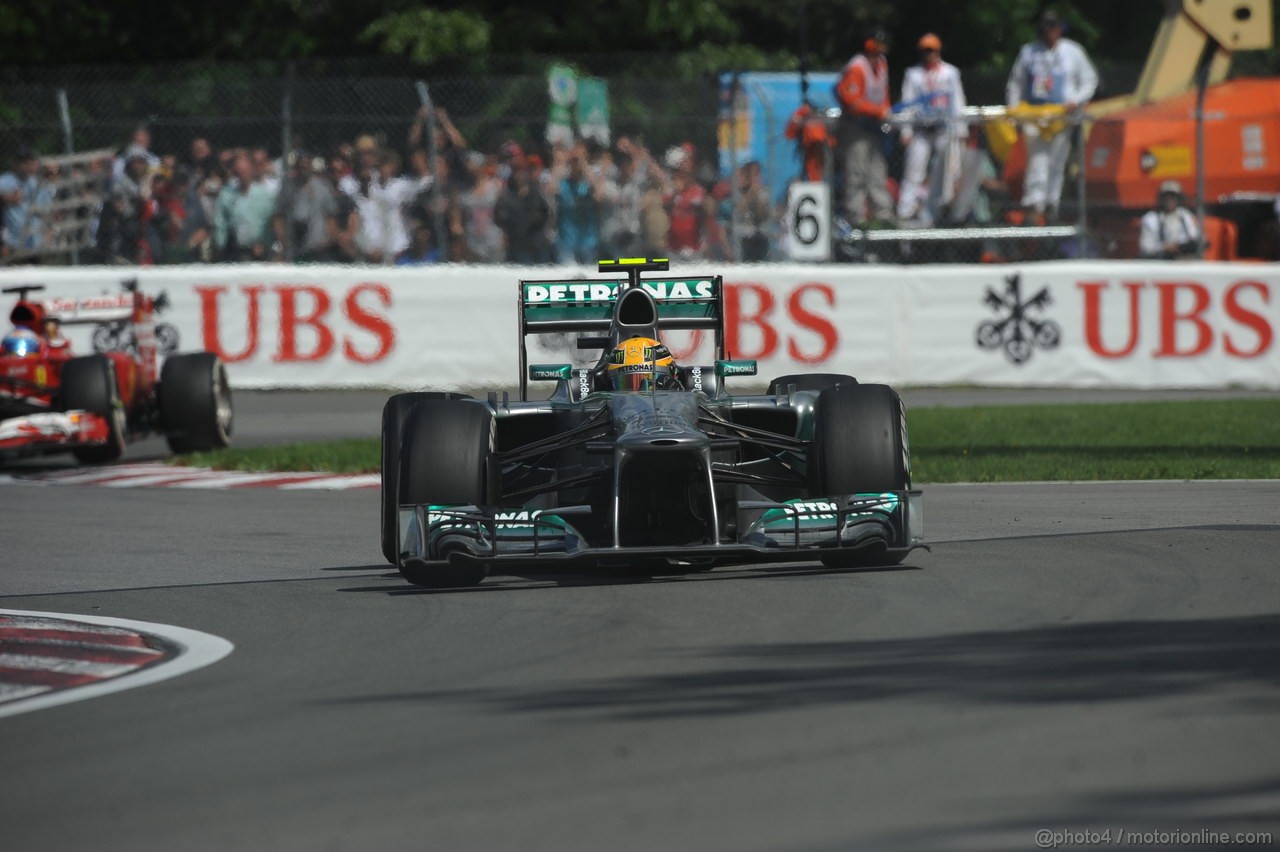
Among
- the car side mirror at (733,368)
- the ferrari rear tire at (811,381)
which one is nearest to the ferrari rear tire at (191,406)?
the ferrari rear tire at (811,381)

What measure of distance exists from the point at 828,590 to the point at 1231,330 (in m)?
11.9

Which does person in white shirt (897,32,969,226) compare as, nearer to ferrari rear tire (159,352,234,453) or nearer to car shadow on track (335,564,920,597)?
ferrari rear tire (159,352,234,453)

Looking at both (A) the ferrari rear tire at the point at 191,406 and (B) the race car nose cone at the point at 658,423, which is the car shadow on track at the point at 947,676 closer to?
(B) the race car nose cone at the point at 658,423

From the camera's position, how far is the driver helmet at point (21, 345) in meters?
15.0

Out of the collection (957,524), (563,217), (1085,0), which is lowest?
(957,524)

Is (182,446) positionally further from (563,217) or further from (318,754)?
(318,754)

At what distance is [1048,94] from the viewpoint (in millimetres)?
20141

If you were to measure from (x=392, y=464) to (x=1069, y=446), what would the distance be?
6.59 meters

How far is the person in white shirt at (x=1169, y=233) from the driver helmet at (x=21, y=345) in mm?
10391

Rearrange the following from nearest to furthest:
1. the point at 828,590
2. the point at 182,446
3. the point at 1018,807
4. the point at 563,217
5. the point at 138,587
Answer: the point at 1018,807 → the point at 828,590 → the point at 138,587 → the point at 182,446 → the point at 563,217

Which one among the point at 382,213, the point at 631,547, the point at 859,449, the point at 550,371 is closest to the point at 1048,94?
the point at 382,213

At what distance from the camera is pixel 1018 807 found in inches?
172

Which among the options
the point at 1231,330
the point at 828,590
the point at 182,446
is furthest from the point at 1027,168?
the point at 828,590

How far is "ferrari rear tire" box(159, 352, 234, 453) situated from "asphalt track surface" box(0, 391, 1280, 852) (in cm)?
628
